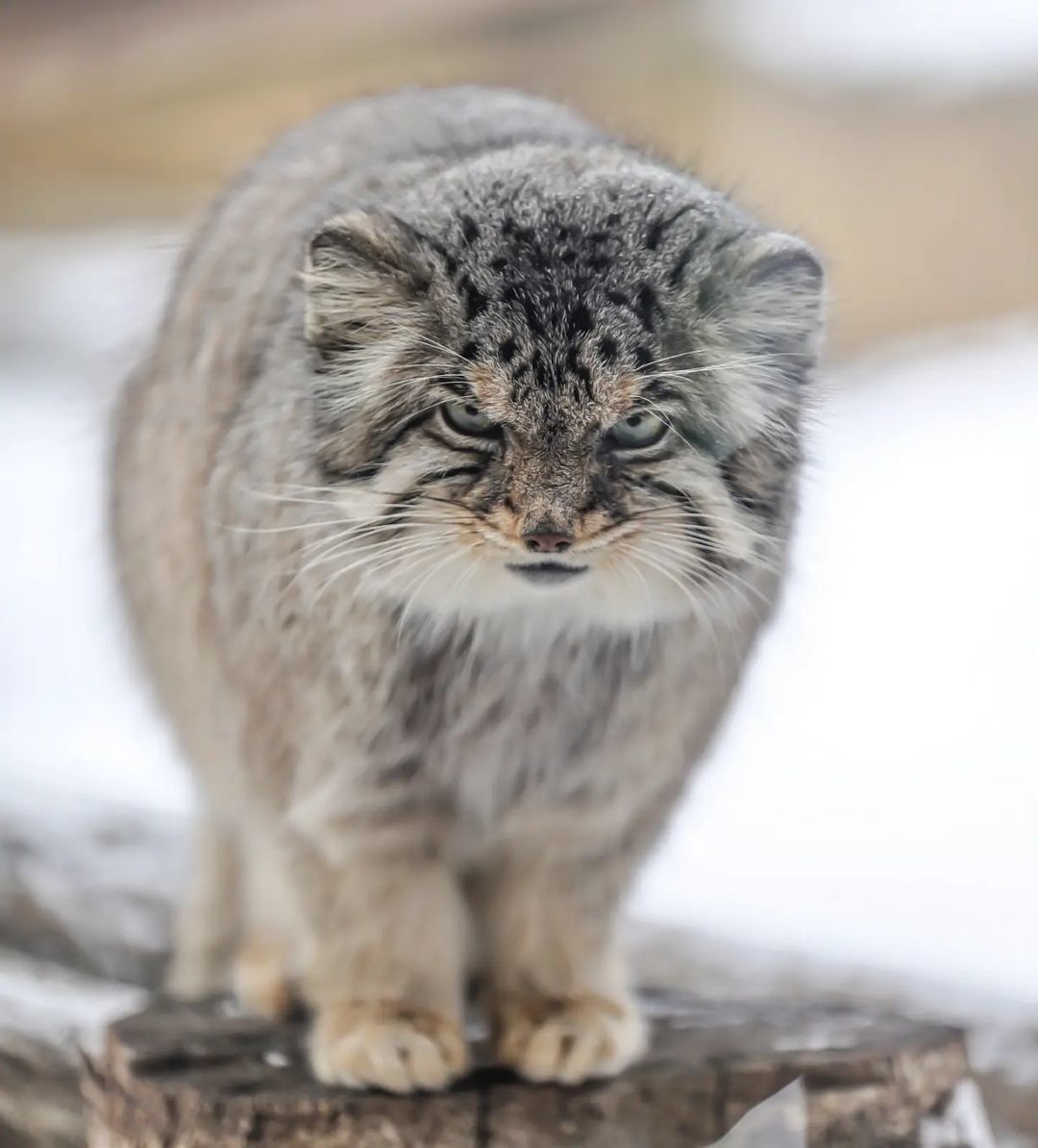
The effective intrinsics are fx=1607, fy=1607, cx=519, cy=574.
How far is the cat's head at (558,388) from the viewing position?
1.88m

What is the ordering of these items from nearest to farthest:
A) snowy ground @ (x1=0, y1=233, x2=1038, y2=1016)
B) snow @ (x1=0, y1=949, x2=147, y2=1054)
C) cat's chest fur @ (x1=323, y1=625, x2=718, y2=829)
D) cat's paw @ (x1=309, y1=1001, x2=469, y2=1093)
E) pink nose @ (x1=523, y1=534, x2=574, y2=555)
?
pink nose @ (x1=523, y1=534, x2=574, y2=555) → cat's chest fur @ (x1=323, y1=625, x2=718, y2=829) → cat's paw @ (x1=309, y1=1001, x2=469, y2=1093) → snow @ (x1=0, y1=949, x2=147, y2=1054) → snowy ground @ (x1=0, y1=233, x2=1038, y2=1016)

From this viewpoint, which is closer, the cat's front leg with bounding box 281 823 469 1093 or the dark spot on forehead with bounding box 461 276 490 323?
the dark spot on forehead with bounding box 461 276 490 323

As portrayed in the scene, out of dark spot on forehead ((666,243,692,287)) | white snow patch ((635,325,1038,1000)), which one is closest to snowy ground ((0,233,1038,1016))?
white snow patch ((635,325,1038,1000))

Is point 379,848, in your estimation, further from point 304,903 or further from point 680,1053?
point 680,1053

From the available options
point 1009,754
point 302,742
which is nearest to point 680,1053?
point 302,742

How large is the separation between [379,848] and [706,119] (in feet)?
10.8

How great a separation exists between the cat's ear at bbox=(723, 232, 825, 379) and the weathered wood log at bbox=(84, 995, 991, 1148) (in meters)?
1.02

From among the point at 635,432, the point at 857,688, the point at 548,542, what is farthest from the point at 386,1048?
the point at 857,688

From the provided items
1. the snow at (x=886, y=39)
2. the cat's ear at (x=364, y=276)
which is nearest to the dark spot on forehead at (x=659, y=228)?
the cat's ear at (x=364, y=276)

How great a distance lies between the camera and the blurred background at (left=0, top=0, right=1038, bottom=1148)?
325 centimetres

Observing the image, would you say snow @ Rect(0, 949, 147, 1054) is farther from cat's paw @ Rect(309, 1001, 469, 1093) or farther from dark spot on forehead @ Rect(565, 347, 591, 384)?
dark spot on forehead @ Rect(565, 347, 591, 384)

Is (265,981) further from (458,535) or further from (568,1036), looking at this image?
(458,535)

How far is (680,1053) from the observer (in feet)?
7.91

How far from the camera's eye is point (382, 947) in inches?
93.2
